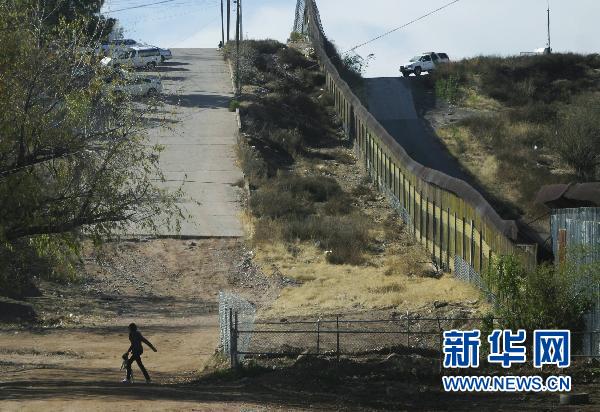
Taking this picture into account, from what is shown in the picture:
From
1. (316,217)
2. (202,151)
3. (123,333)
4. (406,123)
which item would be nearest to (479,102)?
(406,123)

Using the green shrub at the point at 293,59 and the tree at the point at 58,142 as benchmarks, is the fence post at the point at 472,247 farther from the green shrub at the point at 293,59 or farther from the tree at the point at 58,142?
the green shrub at the point at 293,59

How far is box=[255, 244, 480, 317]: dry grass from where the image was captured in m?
27.6

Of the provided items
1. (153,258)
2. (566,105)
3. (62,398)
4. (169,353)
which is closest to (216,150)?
(153,258)

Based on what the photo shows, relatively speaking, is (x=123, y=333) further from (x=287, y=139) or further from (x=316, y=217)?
(x=287, y=139)

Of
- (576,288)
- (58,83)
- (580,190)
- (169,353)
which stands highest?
(58,83)

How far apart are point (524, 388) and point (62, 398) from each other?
7.83 m

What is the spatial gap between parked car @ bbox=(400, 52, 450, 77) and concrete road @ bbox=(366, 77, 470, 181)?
6.56 m

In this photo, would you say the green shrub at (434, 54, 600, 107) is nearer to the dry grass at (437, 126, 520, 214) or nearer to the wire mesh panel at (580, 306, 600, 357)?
the dry grass at (437, 126, 520, 214)

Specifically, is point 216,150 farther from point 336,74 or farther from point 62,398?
point 62,398

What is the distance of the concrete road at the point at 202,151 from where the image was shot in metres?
39.8

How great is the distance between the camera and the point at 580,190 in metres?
24.4

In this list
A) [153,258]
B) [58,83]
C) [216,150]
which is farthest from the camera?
[216,150]

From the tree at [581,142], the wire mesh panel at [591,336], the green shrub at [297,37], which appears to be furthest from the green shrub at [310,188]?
the green shrub at [297,37]

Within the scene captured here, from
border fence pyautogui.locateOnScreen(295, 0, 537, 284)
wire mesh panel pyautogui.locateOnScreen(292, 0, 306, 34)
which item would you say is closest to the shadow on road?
border fence pyautogui.locateOnScreen(295, 0, 537, 284)
